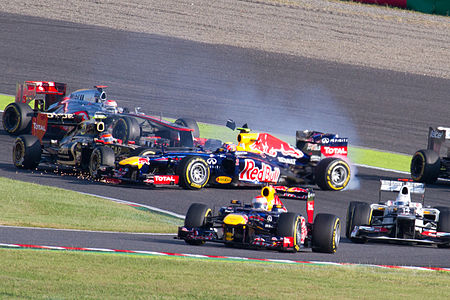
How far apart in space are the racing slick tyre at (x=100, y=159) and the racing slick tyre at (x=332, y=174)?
16.1 ft

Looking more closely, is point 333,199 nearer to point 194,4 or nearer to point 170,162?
point 170,162

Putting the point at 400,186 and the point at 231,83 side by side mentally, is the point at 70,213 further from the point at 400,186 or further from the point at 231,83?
the point at 231,83

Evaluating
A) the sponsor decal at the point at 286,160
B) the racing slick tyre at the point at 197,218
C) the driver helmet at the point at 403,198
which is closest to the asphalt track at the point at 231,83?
the sponsor decal at the point at 286,160

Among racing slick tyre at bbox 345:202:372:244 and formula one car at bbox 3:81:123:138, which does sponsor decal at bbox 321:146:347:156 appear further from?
racing slick tyre at bbox 345:202:372:244

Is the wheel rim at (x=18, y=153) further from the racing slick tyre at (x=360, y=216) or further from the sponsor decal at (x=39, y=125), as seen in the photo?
the racing slick tyre at (x=360, y=216)

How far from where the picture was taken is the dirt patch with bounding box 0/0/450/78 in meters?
42.8

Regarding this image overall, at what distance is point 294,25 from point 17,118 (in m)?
21.1

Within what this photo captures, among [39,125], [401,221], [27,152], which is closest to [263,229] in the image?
[401,221]

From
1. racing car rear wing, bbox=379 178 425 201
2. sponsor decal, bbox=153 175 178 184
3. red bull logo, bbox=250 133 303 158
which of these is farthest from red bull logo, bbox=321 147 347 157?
racing car rear wing, bbox=379 178 425 201

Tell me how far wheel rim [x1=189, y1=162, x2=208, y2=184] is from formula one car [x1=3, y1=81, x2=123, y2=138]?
4166mm

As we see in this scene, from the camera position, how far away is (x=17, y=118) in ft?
89.1

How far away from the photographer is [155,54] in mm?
41719

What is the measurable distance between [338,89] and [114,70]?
9.08 meters

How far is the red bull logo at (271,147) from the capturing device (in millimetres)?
22828
